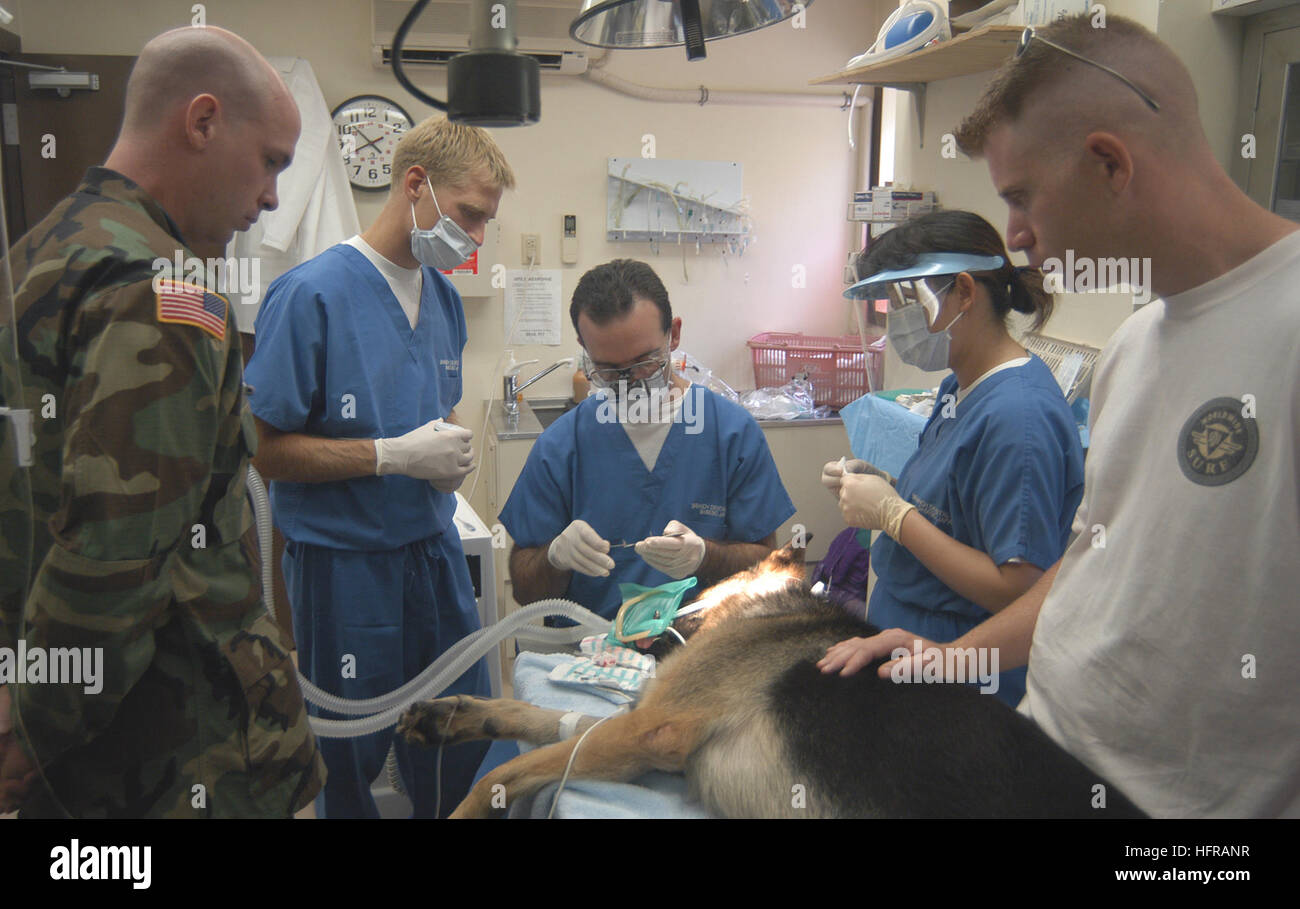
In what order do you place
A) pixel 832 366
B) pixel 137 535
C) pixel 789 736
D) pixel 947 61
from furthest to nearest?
pixel 832 366 → pixel 947 61 → pixel 789 736 → pixel 137 535

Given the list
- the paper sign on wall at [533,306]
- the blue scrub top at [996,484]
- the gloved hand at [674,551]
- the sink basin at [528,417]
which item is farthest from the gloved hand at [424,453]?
the paper sign on wall at [533,306]

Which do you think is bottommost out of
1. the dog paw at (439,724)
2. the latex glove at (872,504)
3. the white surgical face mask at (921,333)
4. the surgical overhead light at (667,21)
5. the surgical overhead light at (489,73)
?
the dog paw at (439,724)

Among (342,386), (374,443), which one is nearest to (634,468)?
(374,443)

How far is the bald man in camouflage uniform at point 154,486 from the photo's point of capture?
116 centimetres

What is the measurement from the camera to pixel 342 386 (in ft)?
7.06

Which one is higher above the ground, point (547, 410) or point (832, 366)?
point (832, 366)

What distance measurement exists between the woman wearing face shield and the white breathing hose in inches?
24.6

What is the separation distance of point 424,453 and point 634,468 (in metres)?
0.53

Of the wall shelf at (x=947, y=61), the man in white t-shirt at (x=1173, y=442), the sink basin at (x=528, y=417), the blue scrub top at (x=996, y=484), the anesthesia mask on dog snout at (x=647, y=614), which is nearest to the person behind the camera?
the man in white t-shirt at (x=1173, y=442)

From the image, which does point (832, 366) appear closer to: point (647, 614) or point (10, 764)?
point (647, 614)

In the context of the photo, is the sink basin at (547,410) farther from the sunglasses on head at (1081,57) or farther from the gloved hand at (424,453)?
the sunglasses on head at (1081,57)

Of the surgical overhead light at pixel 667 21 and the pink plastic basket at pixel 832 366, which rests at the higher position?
the surgical overhead light at pixel 667 21

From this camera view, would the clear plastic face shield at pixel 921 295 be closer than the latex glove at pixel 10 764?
No

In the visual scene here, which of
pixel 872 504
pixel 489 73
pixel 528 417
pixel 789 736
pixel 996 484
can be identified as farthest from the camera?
pixel 528 417
